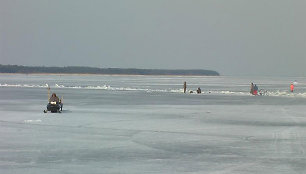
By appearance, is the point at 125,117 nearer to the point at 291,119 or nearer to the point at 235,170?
the point at 291,119

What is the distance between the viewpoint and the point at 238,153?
12.4 metres

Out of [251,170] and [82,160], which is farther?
[82,160]

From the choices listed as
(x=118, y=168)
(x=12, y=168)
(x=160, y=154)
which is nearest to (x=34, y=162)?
(x=12, y=168)

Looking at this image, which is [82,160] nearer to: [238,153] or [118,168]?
[118,168]

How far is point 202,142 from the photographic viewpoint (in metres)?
14.5

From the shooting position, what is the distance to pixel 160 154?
40.0 ft

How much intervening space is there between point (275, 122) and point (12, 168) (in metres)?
13.1

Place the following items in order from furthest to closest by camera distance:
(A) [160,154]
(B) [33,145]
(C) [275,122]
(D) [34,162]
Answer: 1. (C) [275,122]
2. (B) [33,145]
3. (A) [160,154]
4. (D) [34,162]

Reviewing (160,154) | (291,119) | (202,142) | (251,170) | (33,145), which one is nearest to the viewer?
(251,170)

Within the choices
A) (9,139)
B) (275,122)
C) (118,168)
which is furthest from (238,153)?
(275,122)

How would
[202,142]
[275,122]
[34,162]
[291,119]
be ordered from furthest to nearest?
1. [291,119]
2. [275,122]
3. [202,142]
4. [34,162]

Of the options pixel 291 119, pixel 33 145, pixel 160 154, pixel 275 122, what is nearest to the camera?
pixel 160 154

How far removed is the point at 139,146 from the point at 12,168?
160 inches

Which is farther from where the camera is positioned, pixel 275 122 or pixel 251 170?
pixel 275 122
